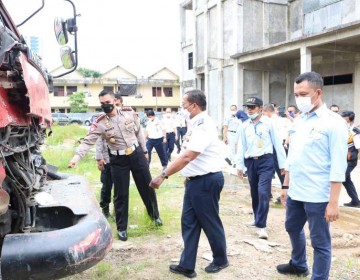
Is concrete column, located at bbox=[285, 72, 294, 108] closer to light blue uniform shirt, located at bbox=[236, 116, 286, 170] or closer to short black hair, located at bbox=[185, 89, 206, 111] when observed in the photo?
light blue uniform shirt, located at bbox=[236, 116, 286, 170]

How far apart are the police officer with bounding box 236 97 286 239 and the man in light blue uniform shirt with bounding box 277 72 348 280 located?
1.54 m

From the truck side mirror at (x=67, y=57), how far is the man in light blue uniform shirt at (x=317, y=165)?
6.56 feet

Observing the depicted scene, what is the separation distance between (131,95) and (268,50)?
28812 mm

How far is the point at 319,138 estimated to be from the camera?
2.99m

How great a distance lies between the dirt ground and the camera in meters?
3.70

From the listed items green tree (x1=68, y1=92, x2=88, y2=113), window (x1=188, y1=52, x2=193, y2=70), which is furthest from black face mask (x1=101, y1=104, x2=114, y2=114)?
green tree (x1=68, y1=92, x2=88, y2=113)

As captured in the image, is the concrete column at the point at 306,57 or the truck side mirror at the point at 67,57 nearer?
the truck side mirror at the point at 67,57

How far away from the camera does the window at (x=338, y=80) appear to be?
50.9ft

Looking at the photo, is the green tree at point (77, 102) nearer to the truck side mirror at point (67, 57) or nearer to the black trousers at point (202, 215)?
the truck side mirror at point (67, 57)

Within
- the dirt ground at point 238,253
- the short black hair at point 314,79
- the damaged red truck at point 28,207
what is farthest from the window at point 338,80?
the damaged red truck at point 28,207

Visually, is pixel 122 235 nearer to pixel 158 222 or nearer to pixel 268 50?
pixel 158 222

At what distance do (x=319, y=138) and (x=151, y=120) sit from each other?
307 inches

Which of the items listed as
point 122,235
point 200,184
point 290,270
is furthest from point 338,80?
point 200,184

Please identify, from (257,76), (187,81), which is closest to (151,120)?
(257,76)
